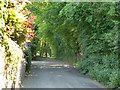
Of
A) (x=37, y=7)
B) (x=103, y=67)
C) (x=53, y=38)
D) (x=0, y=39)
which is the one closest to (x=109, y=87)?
(x=103, y=67)

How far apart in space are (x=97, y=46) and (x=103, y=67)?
2.36 metres

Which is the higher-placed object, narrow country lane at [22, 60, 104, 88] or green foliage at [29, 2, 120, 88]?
green foliage at [29, 2, 120, 88]

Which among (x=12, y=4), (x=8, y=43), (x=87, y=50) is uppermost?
(x=12, y=4)

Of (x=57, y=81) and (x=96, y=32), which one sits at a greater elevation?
(x=96, y=32)

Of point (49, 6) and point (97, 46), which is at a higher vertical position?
point (49, 6)

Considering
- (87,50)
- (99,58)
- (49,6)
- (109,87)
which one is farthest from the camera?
(49,6)

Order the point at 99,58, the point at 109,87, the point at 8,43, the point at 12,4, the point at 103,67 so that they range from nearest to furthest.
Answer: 1. the point at 8,43
2. the point at 12,4
3. the point at 109,87
4. the point at 103,67
5. the point at 99,58

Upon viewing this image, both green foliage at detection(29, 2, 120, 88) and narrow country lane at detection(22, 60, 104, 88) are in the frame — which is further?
green foliage at detection(29, 2, 120, 88)

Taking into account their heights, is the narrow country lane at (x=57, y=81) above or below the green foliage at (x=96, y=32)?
below

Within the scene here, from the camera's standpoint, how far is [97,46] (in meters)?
18.6

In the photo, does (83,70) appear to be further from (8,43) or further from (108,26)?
(8,43)

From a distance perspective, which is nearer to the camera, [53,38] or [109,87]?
[109,87]

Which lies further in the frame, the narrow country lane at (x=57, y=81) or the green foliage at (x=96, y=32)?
the green foliage at (x=96, y=32)

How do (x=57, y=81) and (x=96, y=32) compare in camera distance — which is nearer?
(x=57, y=81)
